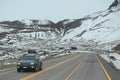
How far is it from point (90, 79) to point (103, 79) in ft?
3.03

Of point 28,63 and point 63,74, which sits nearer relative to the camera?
point 63,74

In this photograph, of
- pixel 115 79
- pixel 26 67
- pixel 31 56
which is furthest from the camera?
pixel 31 56

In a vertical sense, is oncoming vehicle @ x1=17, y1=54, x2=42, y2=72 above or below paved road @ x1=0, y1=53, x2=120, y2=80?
above

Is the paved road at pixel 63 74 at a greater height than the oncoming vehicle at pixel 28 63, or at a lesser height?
lesser

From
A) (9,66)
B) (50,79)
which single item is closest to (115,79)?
(50,79)

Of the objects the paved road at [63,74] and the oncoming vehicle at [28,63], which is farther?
the oncoming vehicle at [28,63]

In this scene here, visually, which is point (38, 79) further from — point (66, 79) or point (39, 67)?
point (39, 67)

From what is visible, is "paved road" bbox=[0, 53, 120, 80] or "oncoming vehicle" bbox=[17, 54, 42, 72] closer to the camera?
"paved road" bbox=[0, 53, 120, 80]

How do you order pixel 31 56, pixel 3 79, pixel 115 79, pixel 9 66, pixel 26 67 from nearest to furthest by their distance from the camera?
pixel 3 79 → pixel 115 79 → pixel 26 67 → pixel 31 56 → pixel 9 66

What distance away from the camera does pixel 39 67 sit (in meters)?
35.1

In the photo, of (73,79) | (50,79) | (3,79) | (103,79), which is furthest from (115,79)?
(3,79)

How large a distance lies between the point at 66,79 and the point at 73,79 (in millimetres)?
480

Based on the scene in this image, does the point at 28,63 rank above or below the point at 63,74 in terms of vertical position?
above

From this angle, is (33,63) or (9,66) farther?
(9,66)
